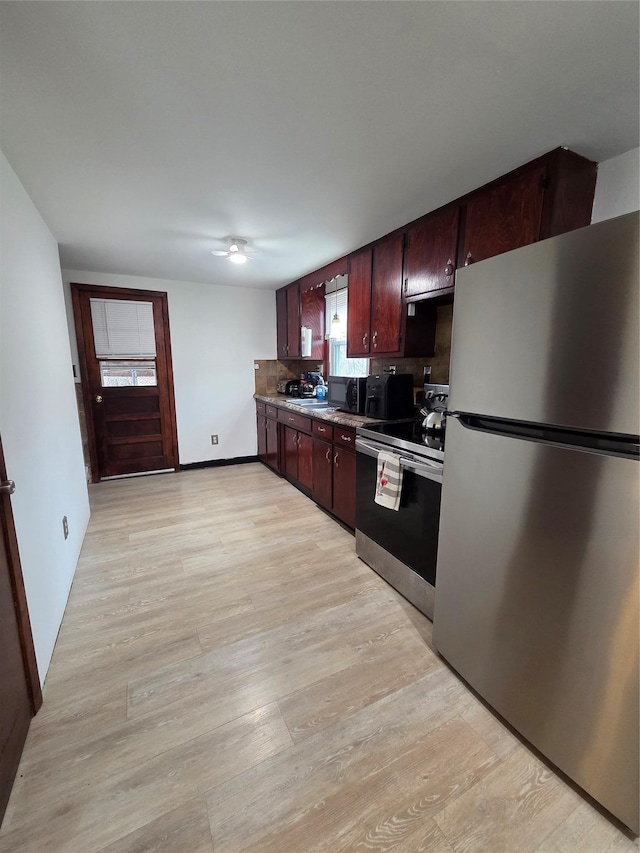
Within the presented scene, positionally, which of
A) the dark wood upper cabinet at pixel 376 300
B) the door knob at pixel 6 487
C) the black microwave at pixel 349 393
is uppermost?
the dark wood upper cabinet at pixel 376 300

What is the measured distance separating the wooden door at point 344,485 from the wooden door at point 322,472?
8cm

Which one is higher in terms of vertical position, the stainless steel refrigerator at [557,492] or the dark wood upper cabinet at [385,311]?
the dark wood upper cabinet at [385,311]

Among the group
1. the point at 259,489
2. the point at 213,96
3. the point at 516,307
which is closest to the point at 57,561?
the point at 259,489

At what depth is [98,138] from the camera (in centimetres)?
147

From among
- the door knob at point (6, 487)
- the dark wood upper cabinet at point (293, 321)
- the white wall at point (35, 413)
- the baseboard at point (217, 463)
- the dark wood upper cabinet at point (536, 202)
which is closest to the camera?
the door knob at point (6, 487)

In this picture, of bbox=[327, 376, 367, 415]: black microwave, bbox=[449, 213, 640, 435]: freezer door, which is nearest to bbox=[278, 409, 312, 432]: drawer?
bbox=[327, 376, 367, 415]: black microwave

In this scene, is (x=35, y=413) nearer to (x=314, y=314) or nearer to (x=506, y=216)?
(x=506, y=216)

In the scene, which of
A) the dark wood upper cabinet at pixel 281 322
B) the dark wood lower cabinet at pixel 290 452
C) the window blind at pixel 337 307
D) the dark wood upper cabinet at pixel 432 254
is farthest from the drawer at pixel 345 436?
the dark wood upper cabinet at pixel 281 322

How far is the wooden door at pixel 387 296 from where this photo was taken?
2.46 meters

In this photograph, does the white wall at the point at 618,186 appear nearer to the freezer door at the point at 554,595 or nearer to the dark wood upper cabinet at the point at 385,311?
the dark wood upper cabinet at the point at 385,311

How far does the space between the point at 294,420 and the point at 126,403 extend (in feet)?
6.75

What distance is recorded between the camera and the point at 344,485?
271 centimetres

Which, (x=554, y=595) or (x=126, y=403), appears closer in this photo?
(x=554, y=595)

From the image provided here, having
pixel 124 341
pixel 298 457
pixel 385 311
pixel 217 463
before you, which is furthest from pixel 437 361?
pixel 124 341
